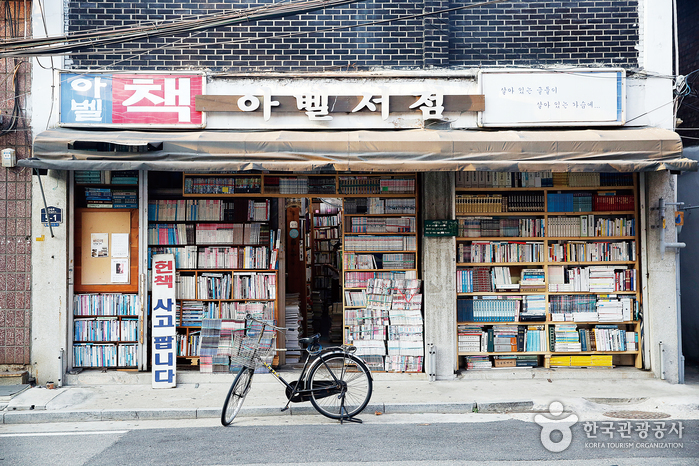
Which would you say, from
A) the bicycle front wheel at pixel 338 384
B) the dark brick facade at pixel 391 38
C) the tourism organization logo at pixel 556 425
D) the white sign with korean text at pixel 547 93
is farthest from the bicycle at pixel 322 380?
the dark brick facade at pixel 391 38

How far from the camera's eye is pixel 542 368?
9.48 metres

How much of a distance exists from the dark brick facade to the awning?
5.65 feet

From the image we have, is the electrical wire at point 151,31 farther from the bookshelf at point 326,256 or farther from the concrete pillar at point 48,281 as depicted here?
the bookshelf at point 326,256

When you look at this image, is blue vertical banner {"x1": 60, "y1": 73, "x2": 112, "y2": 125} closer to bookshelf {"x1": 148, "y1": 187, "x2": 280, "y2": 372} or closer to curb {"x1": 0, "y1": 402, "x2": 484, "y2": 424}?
bookshelf {"x1": 148, "y1": 187, "x2": 280, "y2": 372}

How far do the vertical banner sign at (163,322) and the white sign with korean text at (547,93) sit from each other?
5.63 m

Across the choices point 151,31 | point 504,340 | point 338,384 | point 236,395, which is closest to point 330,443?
point 338,384

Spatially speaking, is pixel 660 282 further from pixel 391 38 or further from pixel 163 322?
pixel 163 322

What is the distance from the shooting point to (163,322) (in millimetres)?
8844

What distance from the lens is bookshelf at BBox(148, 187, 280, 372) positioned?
943 centimetres

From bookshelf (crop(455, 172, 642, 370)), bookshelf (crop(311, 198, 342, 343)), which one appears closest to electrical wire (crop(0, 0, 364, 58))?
bookshelf (crop(455, 172, 642, 370))

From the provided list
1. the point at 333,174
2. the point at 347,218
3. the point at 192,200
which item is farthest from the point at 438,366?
the point at 192,200

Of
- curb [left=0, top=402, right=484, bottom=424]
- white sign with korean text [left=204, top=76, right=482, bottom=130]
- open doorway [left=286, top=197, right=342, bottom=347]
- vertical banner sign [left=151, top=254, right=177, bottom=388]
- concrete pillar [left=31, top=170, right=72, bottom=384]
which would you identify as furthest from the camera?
open doorway [left=286, top=197, right=342, bottom=347]

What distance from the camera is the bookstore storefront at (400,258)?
923 cm

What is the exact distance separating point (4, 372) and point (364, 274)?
19.7ft
